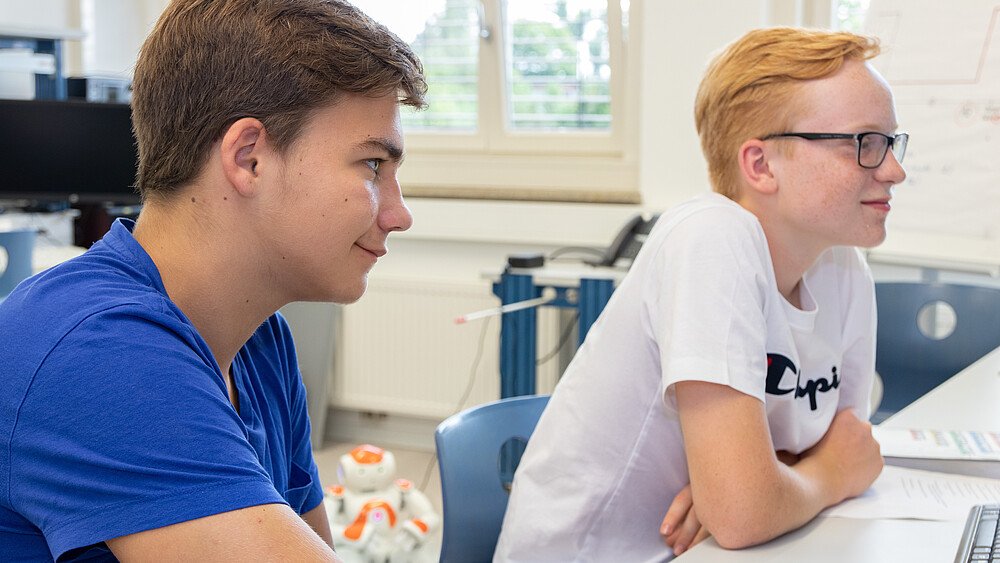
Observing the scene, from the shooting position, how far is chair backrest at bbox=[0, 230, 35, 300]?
2891 mm

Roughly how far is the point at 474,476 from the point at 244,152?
2.34 ft

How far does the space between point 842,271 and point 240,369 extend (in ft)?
2.92

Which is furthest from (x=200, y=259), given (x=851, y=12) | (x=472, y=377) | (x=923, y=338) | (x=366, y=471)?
(x=851, y=12)

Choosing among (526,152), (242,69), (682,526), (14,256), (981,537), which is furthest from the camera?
(526,152)

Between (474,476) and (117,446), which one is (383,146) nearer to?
(117,446)

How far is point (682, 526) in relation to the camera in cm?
114

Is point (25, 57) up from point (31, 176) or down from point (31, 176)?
up

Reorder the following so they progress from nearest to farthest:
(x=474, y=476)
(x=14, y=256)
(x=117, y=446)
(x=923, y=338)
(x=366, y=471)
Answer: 1. (x=117, y=446)
2. (x=474, y=476)
3. (x=923, y=338)
4. (x=366, y=471)
5. (x=14, y=256)

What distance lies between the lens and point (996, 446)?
1.39m

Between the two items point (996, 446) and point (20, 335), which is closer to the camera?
point (20, 335)

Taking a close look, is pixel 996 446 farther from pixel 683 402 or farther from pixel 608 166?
pixel 608 166

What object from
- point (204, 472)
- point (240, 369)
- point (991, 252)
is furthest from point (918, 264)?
point (204, 472)

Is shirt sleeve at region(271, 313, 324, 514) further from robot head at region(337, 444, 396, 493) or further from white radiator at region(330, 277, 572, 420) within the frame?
white radiator at region(330, 277, 572, 420)

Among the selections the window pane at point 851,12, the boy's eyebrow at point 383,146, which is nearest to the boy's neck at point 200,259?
the boy's eyebrow at point 383,146
